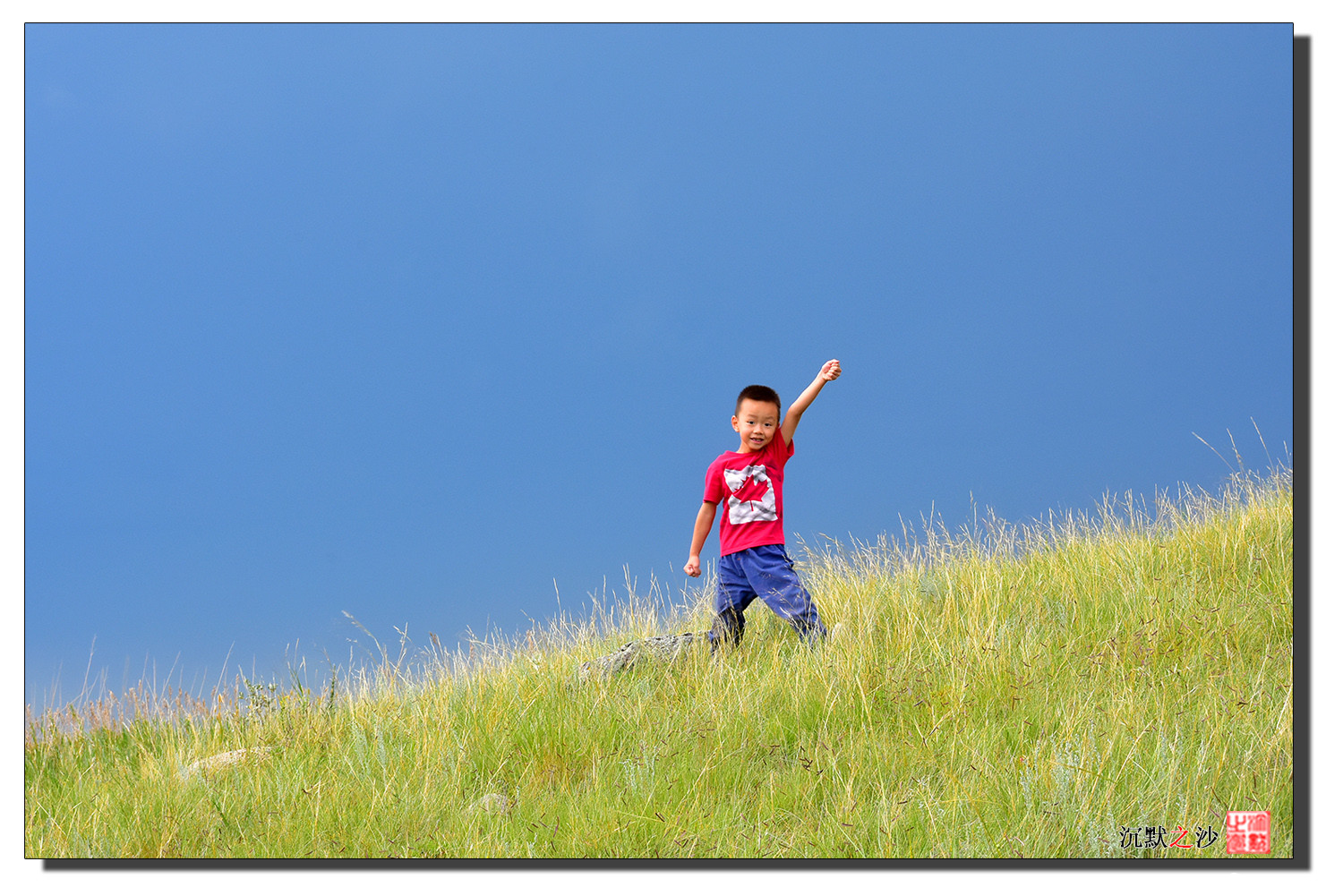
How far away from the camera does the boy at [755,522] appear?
5.13 metres

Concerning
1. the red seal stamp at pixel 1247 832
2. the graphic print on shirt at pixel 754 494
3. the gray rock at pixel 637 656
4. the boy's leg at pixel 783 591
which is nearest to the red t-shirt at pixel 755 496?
the graphic print on shirt at pixel 754 494

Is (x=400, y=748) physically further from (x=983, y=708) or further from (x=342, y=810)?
(x=983, y=708)

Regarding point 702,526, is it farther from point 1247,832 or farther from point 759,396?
point 1247,832

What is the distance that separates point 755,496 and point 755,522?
16 cm

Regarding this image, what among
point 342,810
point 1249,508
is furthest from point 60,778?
point 1249,508

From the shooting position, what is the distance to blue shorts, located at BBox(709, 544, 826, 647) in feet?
16.8

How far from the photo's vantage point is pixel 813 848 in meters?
3.03

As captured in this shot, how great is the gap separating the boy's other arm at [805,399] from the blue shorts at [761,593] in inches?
28.3

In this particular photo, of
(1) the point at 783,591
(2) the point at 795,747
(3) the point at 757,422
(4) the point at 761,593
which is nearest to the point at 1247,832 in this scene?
(2) the point at 795,747

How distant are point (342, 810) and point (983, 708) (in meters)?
2.90

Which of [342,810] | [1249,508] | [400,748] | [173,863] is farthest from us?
[1249,508]

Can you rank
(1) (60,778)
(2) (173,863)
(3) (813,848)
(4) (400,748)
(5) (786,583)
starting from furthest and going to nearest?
(5) (786,583) < (1) (60,778) < (4) (400,748) < (2) (173,863) < (3) (813,848)

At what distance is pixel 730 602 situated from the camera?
213 inches

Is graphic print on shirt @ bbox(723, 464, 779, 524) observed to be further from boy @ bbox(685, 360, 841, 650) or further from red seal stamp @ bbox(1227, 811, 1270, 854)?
red seal stamp @ bbox(1227, 811, 1270, 854)
